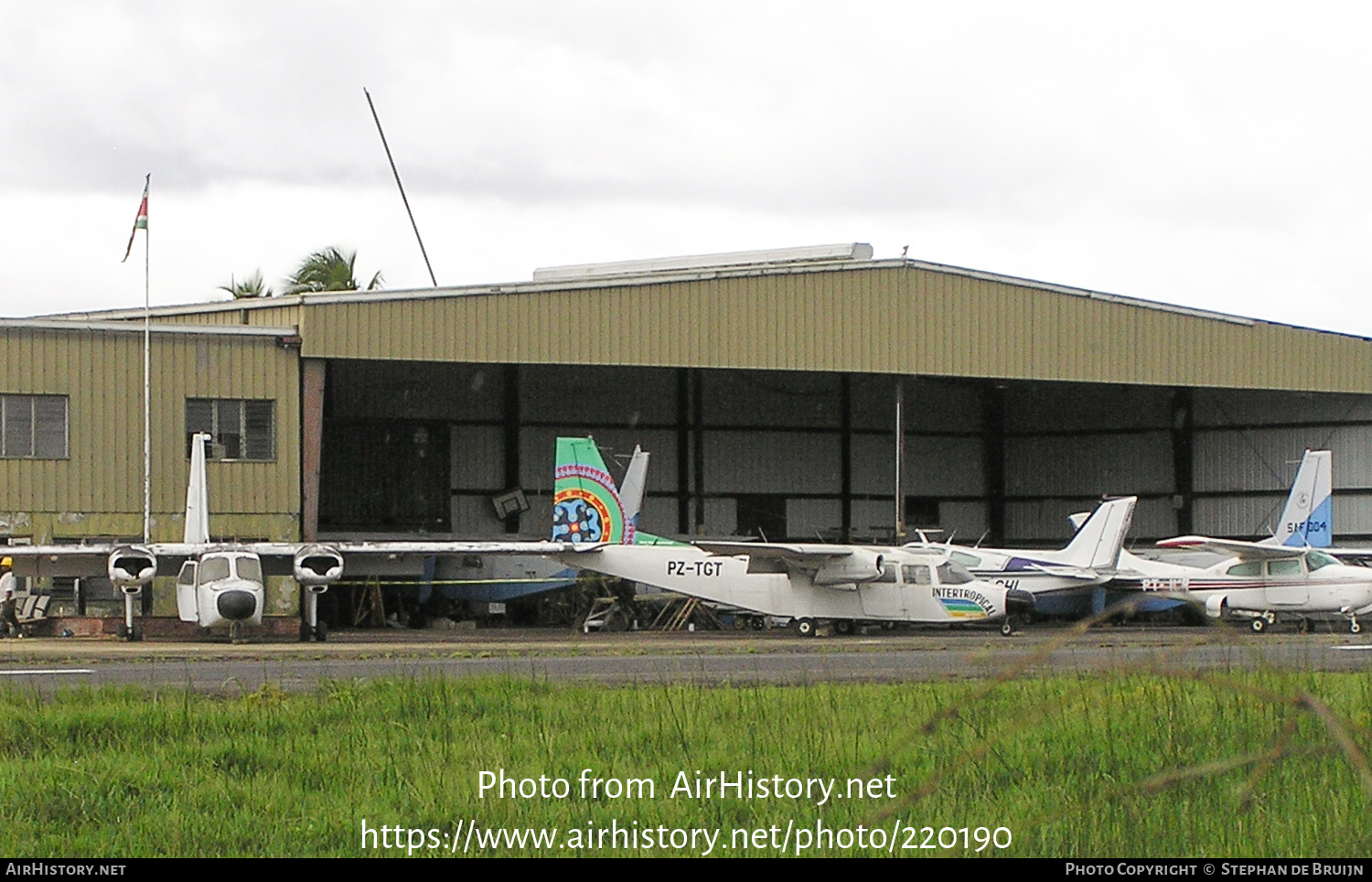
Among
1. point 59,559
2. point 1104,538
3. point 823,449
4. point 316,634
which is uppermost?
point 823,449

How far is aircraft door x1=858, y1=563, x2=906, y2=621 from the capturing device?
2761 centimetres

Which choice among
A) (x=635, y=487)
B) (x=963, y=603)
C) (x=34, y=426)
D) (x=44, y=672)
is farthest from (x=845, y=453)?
(x=44, y=672)

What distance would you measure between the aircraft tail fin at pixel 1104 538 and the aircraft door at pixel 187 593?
17.7 meters

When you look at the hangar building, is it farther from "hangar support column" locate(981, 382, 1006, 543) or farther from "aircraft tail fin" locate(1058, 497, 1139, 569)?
"aircraft tail fin" locate(1058, 497, 1139, 569)

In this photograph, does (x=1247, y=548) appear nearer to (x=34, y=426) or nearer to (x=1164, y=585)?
(x=1164, y=585)

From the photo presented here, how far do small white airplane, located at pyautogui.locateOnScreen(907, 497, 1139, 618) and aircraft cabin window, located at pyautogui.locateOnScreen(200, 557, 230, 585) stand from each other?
46.6 ft

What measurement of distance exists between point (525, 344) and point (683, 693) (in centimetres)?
1941

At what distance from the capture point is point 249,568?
85.2 ft

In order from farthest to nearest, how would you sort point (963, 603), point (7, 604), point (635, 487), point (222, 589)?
point (635, 487) → point (7, 604) → point (963, 603) → point (222, 589)

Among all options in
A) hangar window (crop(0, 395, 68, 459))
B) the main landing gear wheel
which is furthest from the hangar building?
the main landing gear wheel

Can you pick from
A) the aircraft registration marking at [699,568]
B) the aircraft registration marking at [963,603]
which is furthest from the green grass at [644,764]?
the aircraft registration marking at [699,568]

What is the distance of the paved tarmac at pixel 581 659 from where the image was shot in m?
15.1

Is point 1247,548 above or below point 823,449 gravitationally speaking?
below

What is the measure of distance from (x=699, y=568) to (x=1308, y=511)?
47.9 ft
